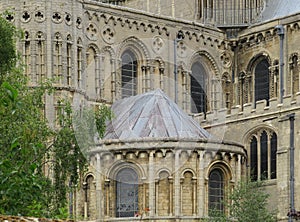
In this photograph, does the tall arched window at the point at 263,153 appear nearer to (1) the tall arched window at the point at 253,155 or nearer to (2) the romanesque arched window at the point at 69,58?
(1) the tall arched window at the point at 253,155

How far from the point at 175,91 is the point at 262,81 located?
173 inches

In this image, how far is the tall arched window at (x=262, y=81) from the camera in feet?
224

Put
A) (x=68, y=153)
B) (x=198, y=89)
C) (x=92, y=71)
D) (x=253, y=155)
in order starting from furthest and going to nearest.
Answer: (x=198, y=89)
(x=253, y=155)
(x=92, y=71)
(x=68, y=153)

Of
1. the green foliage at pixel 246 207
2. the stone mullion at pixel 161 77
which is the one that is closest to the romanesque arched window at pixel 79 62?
the stone mullion at pixel 161 77

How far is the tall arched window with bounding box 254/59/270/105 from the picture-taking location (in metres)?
68.3

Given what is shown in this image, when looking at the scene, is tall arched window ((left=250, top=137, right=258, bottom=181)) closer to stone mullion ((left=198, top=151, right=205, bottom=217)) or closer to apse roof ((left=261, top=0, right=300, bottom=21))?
stone mullion ((left=198, top=151, right=205, bottom=217))

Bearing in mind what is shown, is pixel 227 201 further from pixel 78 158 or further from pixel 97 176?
pixel 78 158

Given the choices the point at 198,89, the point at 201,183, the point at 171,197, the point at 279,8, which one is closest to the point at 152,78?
the point at 198,89

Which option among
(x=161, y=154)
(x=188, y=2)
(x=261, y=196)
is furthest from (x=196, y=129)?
(x=188, y=2)

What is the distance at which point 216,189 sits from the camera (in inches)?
2338

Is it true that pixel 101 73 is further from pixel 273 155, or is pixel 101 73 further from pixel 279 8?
pixel 279 8

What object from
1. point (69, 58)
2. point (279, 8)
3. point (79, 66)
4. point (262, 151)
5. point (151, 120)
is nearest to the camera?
point (151, 120)

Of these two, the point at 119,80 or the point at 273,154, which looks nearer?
the point at 273,154

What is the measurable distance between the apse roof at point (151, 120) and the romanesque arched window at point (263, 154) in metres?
4.05
